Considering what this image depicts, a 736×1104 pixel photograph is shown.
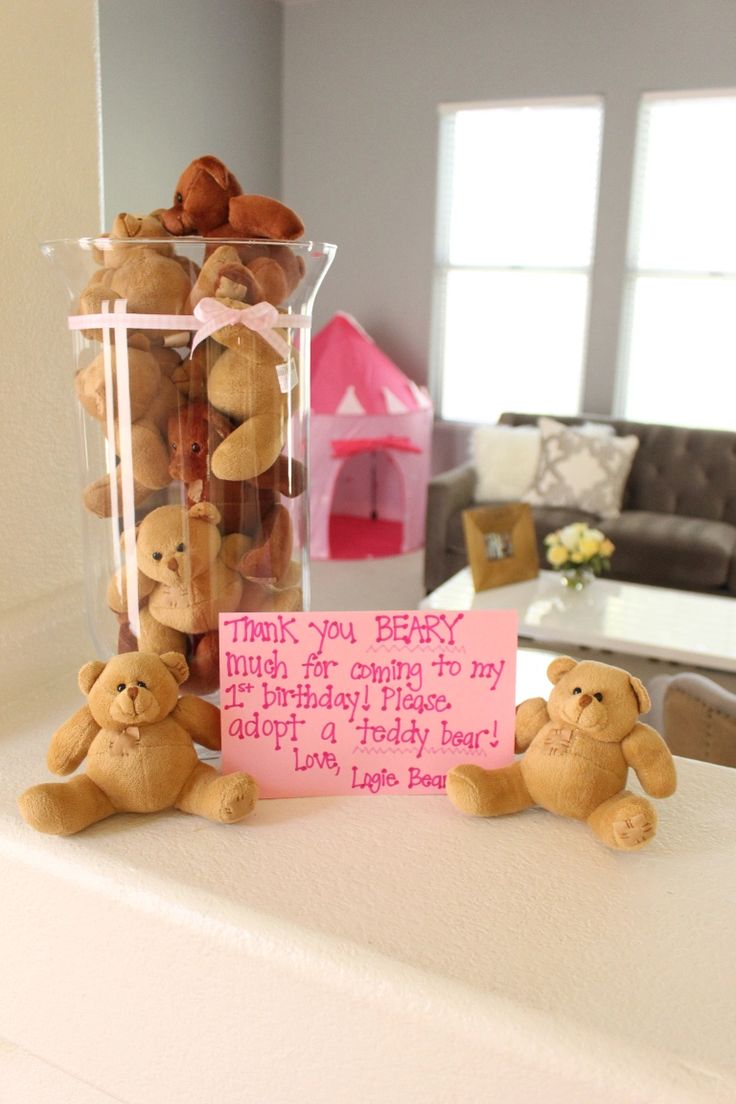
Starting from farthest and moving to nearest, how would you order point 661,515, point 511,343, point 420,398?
point 511,343 < point 420,398 < point 661,515

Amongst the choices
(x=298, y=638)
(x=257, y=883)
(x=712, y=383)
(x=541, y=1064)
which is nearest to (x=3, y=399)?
(x=298, y=638)

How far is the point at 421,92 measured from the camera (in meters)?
5.28

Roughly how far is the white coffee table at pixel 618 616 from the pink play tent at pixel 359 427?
1374mm

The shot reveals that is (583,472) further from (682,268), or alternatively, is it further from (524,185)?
(524,185)

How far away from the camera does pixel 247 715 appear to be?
0.74 m

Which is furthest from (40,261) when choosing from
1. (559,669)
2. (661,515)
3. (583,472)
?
(661,515)

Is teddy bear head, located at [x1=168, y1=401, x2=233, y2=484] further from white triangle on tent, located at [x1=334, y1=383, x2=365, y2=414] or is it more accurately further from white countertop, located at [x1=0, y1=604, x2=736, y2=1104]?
white triangle on tent, located at [x1=334, y1=383, x2=365, y2=414]

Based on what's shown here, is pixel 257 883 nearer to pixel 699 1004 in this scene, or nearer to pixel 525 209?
pixel 699 1004

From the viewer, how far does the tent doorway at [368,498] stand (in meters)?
5.55

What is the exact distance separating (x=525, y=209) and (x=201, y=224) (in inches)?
188

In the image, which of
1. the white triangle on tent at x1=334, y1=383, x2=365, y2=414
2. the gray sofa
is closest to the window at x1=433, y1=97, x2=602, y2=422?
the gray sofa

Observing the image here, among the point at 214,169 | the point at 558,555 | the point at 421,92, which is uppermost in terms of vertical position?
the point at 421,92

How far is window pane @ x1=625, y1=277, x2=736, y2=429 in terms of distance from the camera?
4891 mm

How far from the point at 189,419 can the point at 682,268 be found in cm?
469
